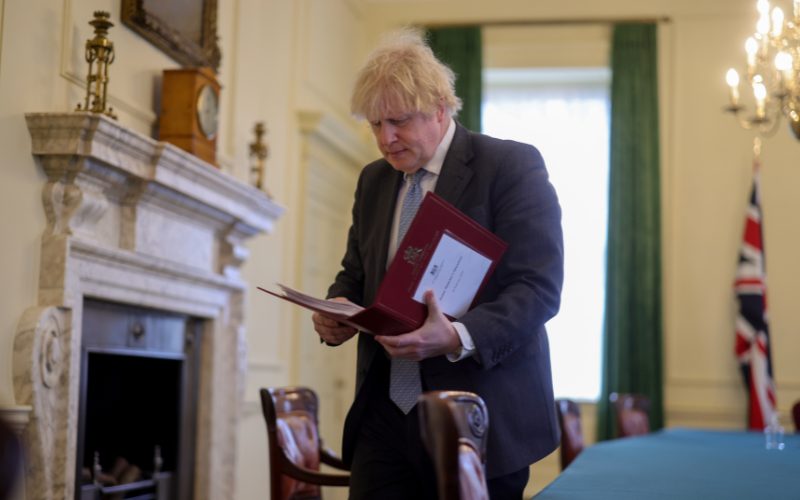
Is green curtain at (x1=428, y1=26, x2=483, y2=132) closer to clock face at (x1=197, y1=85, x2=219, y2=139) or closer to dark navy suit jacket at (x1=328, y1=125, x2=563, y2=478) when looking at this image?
clock face at (x1=197, y1=85, x2=219, y2=139)

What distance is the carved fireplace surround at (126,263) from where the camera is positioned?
3.76m

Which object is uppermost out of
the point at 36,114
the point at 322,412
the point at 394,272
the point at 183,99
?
the point at 183,99

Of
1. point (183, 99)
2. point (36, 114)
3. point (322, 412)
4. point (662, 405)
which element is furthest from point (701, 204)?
point (36, 114)

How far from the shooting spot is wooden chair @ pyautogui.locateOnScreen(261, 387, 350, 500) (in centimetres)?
294

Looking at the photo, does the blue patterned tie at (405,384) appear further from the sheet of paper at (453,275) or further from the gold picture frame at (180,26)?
the gold picture frame at (180,26)

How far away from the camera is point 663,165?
26.1 feet

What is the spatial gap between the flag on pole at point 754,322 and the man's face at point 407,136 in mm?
5637

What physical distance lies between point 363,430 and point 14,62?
2121 millimetres

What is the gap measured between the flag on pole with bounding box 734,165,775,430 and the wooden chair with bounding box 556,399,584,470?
3.31 meters

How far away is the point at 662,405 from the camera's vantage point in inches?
305

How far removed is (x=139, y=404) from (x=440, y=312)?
3.25 meters

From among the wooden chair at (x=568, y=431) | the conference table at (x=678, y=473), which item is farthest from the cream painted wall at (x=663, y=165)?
the conference table at (x=678, y=473)

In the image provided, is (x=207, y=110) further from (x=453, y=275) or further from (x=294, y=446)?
(x=453, y=275)

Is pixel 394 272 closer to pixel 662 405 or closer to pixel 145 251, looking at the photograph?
pixel 145 251
